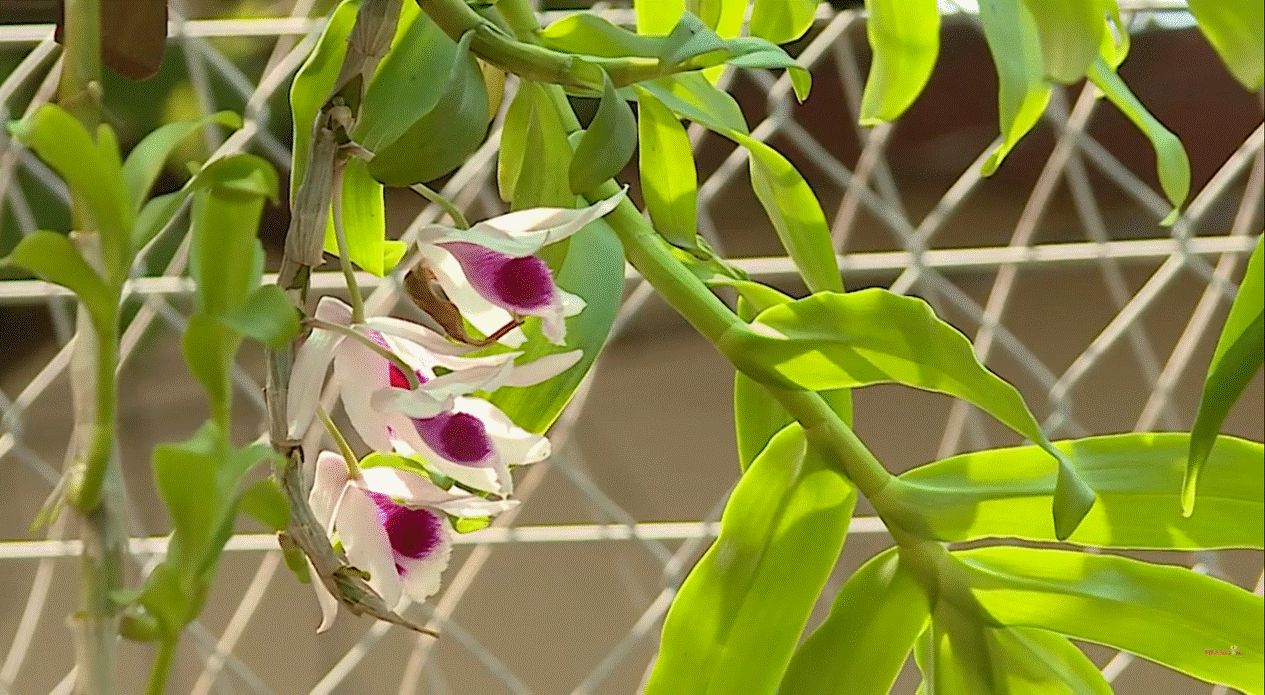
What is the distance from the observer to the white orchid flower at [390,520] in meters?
0.32

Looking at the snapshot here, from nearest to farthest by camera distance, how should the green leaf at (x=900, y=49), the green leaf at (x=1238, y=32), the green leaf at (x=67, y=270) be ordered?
the green leaf at (x=67, y=270), the green leaf at (x=1238, y=32), the green leaf at (x=900, y=49)

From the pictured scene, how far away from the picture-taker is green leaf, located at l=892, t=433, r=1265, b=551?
0.32m

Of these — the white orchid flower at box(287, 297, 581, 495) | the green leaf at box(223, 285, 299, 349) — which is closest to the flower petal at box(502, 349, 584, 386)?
the white orchid flower at box(287, 297, 581, 495)

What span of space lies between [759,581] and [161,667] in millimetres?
197

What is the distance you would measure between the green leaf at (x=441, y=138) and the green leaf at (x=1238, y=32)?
19 cm

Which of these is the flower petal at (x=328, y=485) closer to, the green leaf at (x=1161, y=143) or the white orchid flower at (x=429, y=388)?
the white orchid flower at (x=429, y=388)

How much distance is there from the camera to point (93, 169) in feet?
0.62

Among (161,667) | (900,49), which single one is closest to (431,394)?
(161,667)

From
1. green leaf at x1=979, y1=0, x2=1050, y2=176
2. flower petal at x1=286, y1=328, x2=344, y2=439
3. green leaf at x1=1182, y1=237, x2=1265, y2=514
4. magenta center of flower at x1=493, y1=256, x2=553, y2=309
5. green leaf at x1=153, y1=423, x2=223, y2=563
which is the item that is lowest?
green leaf at x1=153, y1=423, x2=223, y2=563

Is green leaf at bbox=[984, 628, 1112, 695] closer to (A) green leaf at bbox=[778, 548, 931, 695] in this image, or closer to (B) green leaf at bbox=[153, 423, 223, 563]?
(A) green leaf at bbox=[778, 548, 931, 695]

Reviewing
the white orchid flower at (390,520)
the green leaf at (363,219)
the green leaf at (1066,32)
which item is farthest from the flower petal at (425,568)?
the green leaf at (1066,32)

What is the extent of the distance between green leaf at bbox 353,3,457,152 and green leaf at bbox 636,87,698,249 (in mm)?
89

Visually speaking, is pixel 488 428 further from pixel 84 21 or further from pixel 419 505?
pixel 84 21

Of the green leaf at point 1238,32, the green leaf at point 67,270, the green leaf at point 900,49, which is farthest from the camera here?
the green leaf at point 900,49
